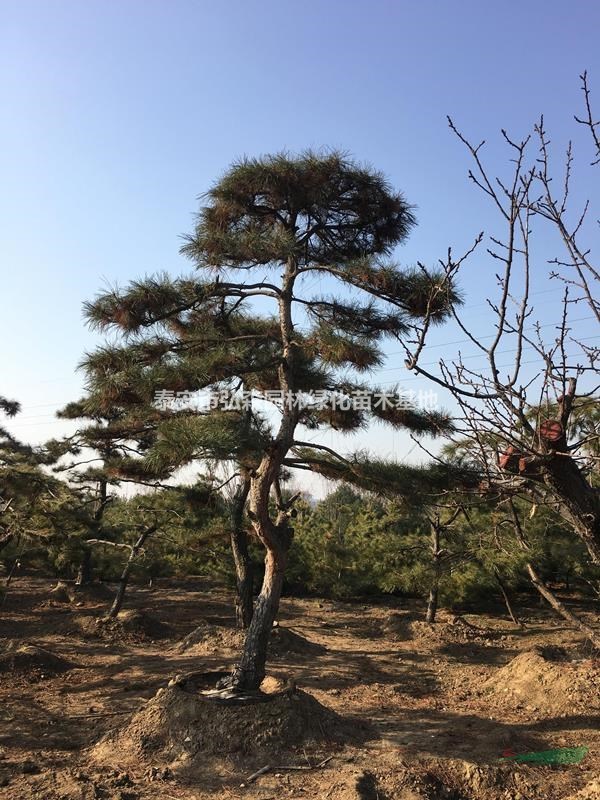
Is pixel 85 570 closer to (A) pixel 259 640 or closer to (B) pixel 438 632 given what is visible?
(B) pixel 438 632

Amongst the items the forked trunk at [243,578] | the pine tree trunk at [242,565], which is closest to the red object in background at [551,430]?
the pine tree trunk at [242,565]

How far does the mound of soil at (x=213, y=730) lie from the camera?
426 cm

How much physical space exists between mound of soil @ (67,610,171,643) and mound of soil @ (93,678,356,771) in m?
4.96

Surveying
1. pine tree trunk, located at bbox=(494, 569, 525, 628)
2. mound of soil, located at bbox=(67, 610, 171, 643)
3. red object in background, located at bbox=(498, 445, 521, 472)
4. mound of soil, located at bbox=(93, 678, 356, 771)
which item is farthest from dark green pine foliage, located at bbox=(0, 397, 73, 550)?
pine tree trunk, located at bbox=(494, 569, 525, 628)

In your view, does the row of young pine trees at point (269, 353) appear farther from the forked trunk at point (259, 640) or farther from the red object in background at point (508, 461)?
the red object in background at point (508, 461)

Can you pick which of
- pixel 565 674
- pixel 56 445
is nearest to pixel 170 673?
pixel 56 445

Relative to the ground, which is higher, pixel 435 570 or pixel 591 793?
pixel 435 570

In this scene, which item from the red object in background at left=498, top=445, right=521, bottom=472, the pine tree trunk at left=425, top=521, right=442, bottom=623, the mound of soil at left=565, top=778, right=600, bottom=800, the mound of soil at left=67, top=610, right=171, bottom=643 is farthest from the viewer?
the pine tree trunk at left=425, top=521, right=442, bottom=623

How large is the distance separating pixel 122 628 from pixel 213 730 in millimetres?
5839

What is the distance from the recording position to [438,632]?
9.93 m

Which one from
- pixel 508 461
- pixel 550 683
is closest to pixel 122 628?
pixel 550 683

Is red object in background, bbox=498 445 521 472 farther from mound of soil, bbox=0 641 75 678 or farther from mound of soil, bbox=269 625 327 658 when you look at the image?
mound of soil, bbox=269 625 327 658

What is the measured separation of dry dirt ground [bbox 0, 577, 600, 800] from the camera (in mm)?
3805

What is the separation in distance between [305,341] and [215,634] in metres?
5.41
